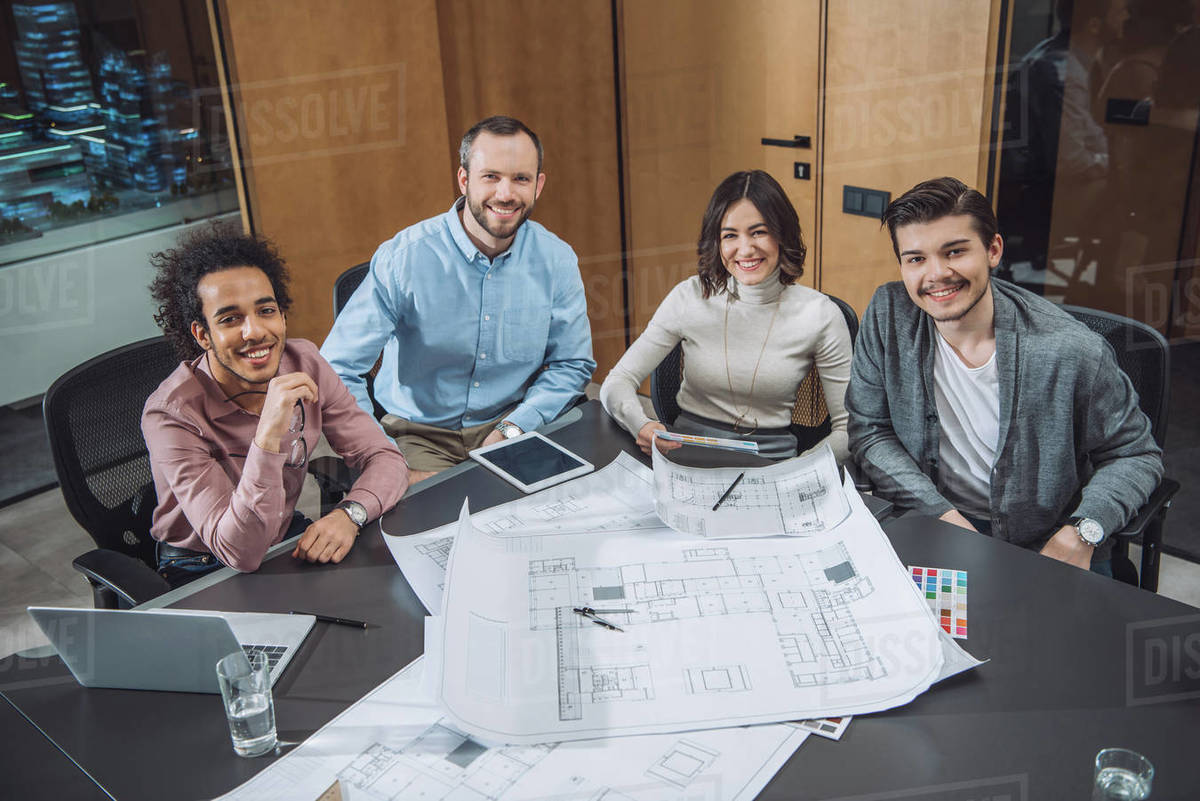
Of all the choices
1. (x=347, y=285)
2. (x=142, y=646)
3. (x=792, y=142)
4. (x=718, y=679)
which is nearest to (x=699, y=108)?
(x=792, y=142)

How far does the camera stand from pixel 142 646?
1.30 m

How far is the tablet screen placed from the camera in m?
1.91

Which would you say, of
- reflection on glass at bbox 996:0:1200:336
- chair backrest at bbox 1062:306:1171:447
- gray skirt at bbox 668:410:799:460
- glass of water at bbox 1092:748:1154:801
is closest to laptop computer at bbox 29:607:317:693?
glass of water at bbox 1092:748:1154:801

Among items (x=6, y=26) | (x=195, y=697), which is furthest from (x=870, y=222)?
(x=6, y=26)

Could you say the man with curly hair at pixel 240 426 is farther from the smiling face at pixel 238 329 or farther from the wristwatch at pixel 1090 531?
the wristwatch at pixel 1090 531

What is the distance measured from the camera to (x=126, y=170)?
3533mm

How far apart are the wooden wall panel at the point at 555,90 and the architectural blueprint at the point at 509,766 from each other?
3.02m

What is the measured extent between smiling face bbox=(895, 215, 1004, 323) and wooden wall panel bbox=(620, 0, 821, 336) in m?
1.59

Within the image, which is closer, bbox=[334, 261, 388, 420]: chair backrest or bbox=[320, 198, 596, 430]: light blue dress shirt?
bbox=[320, 198, 596, 430]: light blue dress shirt

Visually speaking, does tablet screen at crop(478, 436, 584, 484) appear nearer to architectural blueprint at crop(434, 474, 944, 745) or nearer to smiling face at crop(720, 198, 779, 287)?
architectural blueprint at crop(434, 474, 944, 745)

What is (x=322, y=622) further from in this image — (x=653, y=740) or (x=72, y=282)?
(x=72, y=282)

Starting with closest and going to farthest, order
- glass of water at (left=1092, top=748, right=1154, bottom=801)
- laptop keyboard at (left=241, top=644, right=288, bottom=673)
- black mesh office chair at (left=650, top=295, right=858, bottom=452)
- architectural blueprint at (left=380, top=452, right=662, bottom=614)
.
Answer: glass of water at (left=1092, top=748, right=1154, bottom=801)
laptop keyboard at (left=241, top=644, right=288, bottom=673)
architectural blueprint at (left=380, top=452, right=662, bottom=614)
black mesh office chair at (left=650, top=295, right=858, bottom=452)

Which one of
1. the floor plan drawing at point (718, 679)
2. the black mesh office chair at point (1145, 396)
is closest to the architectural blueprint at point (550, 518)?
the floor plan drawing at point (718, 679)

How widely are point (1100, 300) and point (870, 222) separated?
2.54ft
